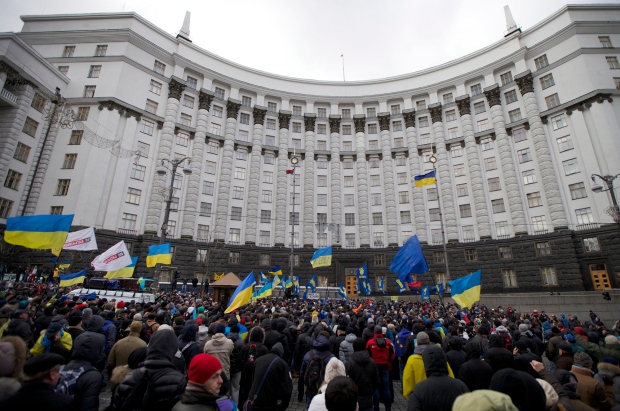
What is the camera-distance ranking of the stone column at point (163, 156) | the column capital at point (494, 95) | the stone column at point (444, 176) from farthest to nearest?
the column capital at point (494, 95) → the stone column at point (444, 176) → the stone column at point (163, 156)

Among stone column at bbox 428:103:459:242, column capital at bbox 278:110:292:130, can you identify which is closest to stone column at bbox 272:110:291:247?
column capital at bbox 278:110:292:130

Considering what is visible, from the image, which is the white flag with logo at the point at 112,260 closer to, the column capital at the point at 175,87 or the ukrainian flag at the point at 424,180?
the ukrainian flag at the point at 424,180

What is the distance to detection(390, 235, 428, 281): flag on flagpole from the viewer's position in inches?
552

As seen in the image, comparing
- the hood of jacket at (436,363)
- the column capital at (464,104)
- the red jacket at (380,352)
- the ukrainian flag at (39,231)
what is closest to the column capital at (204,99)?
the ukrainian flag at (39,231)

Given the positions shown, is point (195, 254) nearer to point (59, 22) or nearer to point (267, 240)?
point (267, 240)

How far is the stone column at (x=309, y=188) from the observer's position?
1591 inches

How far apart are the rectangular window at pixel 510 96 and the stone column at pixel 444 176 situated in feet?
25.8

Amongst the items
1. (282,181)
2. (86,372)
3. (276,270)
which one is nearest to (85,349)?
(86,372)

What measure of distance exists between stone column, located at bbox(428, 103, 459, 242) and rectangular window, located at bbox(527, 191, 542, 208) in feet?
26.0

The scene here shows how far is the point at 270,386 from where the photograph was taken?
16.2ft

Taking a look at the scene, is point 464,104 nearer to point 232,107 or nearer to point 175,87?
point 232,107

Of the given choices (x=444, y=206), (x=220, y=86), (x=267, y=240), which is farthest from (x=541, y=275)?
(x=220, y=86)

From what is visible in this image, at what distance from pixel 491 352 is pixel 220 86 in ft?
154

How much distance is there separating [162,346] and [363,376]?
11.9 feet
